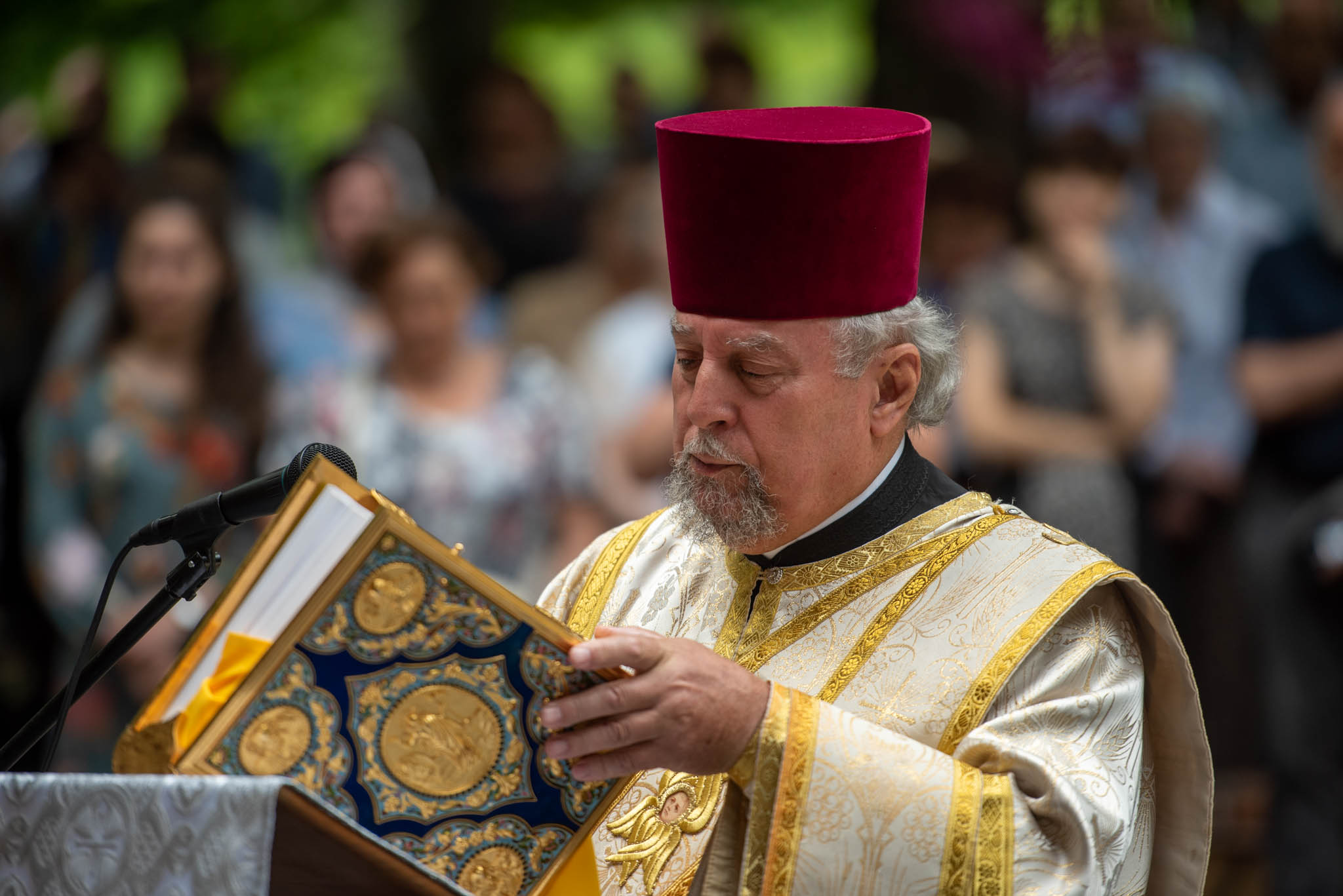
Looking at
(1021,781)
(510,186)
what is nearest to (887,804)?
(1021,781)

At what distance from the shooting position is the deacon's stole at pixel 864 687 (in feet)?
8.20

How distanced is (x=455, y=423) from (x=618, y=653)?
3987mm

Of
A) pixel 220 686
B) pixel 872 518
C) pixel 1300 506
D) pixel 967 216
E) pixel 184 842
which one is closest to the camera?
pixel 184 842

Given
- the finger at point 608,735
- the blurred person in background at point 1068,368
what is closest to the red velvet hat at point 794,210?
the finger at point 608,735

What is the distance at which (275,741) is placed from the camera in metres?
2.17

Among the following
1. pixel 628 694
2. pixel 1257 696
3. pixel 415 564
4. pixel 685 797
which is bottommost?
pixel 1257 696

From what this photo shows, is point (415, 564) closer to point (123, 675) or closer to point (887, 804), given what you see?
point (887, 804)

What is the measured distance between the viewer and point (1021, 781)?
258 cm

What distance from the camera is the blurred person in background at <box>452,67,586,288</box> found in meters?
8.38

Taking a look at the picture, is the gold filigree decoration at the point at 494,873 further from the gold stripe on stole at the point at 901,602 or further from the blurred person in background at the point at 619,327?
the blurred person in background at the point at 619,327

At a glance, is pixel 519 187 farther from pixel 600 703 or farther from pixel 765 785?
pixel 600 703

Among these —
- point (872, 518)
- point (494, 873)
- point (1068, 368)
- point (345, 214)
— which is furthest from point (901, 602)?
point (345, 214)

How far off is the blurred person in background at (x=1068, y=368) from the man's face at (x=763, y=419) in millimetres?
3531

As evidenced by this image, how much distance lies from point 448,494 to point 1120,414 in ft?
8.86
